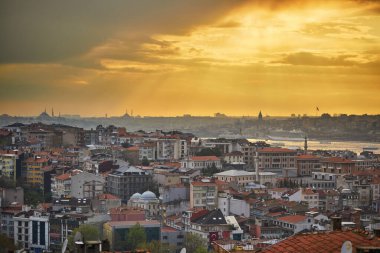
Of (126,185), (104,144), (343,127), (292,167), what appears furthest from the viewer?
(343,127)

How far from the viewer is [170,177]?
16.1 m

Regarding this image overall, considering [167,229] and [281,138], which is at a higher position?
[281,138]

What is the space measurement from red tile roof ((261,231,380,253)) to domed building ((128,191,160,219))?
10284 millimetres

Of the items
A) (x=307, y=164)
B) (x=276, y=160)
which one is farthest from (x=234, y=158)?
(x=307, y=164)

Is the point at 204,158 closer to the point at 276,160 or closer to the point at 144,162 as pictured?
the point at 144,162

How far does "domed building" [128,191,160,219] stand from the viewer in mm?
13281

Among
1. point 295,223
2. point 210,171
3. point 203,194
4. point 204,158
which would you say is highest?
point 204,158

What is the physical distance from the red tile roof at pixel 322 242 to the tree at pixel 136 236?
7421 mm

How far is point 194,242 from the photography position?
10547 mm

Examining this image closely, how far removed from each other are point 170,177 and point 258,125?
116ft

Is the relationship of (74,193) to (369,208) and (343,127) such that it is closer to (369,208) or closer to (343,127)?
(369,208)

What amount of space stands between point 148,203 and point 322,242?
10647mm

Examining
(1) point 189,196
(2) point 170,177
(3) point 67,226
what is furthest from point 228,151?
(3) point 67,226

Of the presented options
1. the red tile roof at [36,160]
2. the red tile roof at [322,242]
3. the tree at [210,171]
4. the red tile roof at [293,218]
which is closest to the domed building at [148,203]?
the red tile roof at [293,218]
